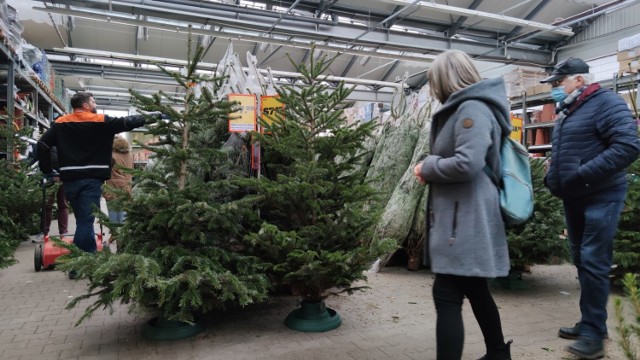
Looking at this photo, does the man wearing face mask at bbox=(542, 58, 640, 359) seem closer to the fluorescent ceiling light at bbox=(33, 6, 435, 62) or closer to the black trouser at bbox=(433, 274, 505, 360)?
the black trouser at bbox=(433, 274, 505, 360)

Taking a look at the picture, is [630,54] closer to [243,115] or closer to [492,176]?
[492,176]

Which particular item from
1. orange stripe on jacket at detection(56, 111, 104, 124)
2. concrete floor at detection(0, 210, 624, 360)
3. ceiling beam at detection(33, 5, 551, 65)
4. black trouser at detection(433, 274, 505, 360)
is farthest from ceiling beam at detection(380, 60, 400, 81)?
black trouser at detection(433, 274, 505, 360)

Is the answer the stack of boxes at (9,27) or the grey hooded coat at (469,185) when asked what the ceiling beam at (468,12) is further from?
the grey hooded coat at (469,185)

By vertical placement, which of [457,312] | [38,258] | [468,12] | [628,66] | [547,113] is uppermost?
[468,12]

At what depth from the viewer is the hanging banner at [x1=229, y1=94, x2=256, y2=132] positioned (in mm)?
3135

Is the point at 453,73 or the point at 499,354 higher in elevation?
the point at 453,73

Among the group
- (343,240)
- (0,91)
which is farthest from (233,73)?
(0,91)

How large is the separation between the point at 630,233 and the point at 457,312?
2705 millimetres

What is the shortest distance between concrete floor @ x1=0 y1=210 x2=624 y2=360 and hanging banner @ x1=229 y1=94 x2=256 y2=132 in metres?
1.41

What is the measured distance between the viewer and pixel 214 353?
2664mm

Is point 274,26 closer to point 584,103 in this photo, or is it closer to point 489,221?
point 584,103

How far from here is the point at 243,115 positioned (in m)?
3.17

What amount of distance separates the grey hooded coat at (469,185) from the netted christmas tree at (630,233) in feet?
7.95

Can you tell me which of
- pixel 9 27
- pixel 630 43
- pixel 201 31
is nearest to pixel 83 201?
pixel 9 27
